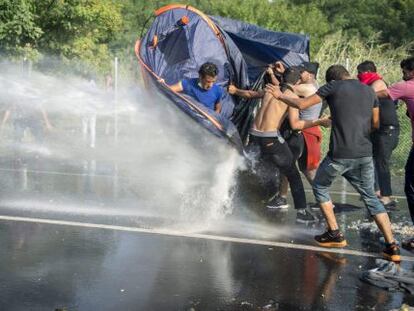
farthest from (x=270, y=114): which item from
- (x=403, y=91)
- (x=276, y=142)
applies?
(x=403, y=91)

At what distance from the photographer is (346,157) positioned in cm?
598

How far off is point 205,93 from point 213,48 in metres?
1.00

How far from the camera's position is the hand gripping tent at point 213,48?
27.2 feet

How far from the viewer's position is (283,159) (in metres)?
7.62

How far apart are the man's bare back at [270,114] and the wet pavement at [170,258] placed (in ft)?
3.53

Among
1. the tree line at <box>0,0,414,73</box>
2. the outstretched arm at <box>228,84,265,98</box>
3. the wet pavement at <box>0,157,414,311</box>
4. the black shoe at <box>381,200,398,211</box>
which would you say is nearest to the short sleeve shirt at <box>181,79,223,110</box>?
the outstretched arm at <box>228,84,265,98</box>

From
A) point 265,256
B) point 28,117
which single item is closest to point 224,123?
point 265,256

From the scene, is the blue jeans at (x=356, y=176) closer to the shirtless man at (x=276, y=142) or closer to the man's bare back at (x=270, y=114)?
the shirtless man at (x=276, y=142)

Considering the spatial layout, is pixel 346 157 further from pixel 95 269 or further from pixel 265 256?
pixel 95 269

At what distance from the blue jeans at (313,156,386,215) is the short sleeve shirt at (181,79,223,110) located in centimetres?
196

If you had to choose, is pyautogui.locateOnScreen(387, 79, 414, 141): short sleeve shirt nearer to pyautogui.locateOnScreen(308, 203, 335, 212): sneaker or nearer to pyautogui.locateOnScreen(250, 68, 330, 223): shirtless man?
pyautogui.locateOnScreen(250, 68, 330, 223): shirtless man

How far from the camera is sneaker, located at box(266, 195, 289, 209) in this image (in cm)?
814

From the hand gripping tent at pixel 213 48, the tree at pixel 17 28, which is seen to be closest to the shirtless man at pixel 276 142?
the hand gripping tent at pixel 213 48

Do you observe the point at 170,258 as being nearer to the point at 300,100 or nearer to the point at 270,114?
the point at 300,100
